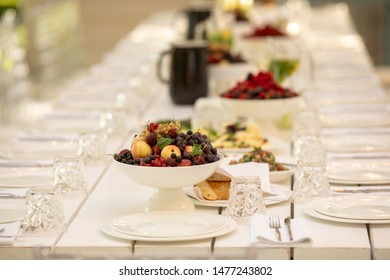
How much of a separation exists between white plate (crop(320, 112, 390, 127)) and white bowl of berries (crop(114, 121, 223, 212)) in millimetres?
1146

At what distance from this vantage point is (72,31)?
8508 mm

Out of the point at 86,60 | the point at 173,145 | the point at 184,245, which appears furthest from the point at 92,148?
the point at 86,60

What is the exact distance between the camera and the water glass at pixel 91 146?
2631 millimetres

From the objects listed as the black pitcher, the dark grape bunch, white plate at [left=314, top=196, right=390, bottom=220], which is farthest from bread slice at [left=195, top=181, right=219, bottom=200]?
the black pitcher

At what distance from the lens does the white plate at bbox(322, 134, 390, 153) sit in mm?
2730

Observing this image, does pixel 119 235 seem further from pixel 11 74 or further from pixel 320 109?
pixel 11 74

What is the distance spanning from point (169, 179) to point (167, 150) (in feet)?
0.20

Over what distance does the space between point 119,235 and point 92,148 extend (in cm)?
78

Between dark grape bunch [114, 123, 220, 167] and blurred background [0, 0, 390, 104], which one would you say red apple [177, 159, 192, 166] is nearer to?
dark grape bunch [114, 123, 220, 167]

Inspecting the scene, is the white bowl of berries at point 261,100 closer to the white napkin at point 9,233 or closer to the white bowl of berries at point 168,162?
the white bowl of berries at point 168,162

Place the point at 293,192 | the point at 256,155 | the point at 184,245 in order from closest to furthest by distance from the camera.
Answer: the point at 184,245 → the point at 293,192 → the point at 256,155

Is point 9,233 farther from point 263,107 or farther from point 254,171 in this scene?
point 263,107

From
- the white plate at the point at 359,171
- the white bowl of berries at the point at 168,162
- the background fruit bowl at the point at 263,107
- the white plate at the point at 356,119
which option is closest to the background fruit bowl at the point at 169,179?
the white bowl of berries at the point at 168,162

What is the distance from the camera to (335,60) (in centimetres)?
469
